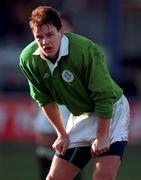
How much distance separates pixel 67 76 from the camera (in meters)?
7.25

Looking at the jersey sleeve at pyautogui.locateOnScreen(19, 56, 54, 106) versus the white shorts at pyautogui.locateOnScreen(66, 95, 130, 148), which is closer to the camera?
the jersey sleeve at pyautogui.locateOnScreen(19, 56, 54, 106)

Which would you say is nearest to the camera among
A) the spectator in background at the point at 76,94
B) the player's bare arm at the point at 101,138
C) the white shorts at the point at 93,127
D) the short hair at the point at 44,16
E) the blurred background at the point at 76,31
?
the short hair at the point at 44,16

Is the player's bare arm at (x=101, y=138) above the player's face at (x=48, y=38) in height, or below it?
below

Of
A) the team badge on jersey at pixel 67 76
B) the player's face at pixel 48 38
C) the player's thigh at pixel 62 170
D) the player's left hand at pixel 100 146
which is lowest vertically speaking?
the player's thigh at pixel 62 170

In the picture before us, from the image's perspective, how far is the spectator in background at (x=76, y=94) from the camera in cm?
717

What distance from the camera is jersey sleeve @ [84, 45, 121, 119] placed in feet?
23.6

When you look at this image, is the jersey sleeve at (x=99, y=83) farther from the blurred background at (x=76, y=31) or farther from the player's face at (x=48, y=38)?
the blurred background at (x=76, y=31)

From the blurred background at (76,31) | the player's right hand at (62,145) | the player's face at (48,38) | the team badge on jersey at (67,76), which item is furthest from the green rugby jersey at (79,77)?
the blurred background at (76,31)

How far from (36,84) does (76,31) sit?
7.56m

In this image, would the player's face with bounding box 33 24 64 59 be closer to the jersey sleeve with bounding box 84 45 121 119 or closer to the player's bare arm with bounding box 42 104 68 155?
the jersey sleeve with bounding box 84 45 121 119

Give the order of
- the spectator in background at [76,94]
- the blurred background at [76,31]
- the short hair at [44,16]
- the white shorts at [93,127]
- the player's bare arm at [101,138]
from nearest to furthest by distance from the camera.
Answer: the short hair at [44,16]
the spectator in background at [76,94]
the player's bare arm at [101,138]
the white shorts at [93,127]
the blurred background at [76,31]

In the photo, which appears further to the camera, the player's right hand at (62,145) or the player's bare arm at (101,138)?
the player's right hand at (62,145)

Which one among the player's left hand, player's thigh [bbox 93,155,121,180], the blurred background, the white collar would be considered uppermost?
the white collar

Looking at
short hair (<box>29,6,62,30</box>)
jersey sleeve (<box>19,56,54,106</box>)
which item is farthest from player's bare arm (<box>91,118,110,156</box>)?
short hair (<box>29,6,62,30</box>)
